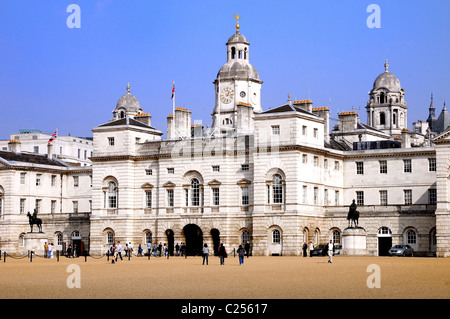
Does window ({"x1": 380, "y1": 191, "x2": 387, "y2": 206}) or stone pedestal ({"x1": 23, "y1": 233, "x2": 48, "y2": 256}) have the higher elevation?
window ({"x1": 380, "y1": 191, "x2": 387, "y2": 206})

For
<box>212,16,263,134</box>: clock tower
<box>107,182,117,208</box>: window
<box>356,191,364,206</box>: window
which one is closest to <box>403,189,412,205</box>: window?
<box>356,191,364,206</box>: window

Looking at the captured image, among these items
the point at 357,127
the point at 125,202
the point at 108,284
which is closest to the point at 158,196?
the point at 125,202

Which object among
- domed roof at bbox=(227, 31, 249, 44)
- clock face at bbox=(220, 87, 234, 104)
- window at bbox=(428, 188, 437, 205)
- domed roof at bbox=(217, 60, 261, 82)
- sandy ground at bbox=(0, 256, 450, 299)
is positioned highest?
domed roof at bbox=(227, 31, 249, 44)

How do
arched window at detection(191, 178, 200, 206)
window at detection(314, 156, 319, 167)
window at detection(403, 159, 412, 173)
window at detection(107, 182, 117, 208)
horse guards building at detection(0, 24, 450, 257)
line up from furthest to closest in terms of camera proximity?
window at detection(107, 182, 117, 208) < arched window at detection(191, 178, 200, 206) < window at detection(403, 159, 412, 173) < window at detection(314, 156, 319, 167) < horse guards building at detection(0, 24, 450, 257)

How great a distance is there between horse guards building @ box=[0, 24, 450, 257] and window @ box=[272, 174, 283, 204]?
0.27ft

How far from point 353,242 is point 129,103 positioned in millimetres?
62889

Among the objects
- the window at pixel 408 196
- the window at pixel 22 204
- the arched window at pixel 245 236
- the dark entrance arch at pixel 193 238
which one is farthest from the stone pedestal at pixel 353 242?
the window at pixel 22 204

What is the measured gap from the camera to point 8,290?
109ft

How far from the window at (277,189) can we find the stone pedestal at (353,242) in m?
8.64

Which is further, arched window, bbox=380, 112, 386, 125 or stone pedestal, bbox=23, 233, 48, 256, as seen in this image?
arched window, bbox=380, 112, 386, 125

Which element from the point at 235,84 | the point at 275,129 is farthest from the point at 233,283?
the point at 235,84

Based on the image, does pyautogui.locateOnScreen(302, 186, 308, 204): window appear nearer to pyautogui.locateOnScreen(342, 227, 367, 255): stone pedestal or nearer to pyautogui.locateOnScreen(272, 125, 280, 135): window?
pyautogui.locateOnScreen(272, 125, 280, 135): window

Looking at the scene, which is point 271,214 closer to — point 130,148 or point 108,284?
→ point 130,148

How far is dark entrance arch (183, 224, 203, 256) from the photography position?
78.8 m
